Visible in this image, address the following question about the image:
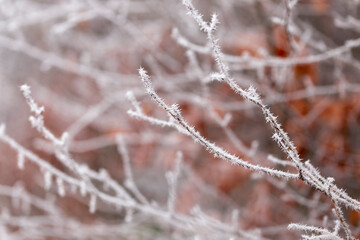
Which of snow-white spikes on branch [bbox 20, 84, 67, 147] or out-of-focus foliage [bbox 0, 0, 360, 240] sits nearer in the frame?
snow-white spikes on branch [bbox 20, 84, 67, 147]

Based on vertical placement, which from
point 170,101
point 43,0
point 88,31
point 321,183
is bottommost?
point 321,183

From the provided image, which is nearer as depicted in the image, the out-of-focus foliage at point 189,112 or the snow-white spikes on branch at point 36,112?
the snow-white spikes on branch at point 36,112

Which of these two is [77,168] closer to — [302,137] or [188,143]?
[302,137]

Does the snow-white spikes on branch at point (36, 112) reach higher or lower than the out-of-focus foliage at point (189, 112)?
lower

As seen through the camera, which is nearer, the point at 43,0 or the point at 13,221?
the point at 13,221

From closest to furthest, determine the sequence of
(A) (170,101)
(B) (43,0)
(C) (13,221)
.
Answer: (C) (13,221) → (A) (170,101) → (B) (43,0)

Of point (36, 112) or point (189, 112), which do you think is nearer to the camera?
point (36, 112)

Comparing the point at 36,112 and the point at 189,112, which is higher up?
the point at 189,112

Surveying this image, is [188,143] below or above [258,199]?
above

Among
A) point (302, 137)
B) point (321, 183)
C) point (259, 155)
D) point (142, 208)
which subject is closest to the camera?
point (321, 183)

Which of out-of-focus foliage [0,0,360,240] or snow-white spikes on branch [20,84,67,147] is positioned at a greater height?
out-of-focus foliage [0,0,360,240]

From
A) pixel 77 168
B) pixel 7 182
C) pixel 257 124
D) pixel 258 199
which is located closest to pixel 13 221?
pixel 77 168
